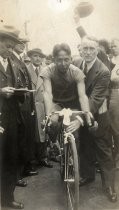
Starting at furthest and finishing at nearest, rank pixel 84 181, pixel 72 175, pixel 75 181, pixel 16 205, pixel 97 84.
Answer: pixel 84 181
pixel 97 84
pixel 16 205
pixel 72 175
pixel 75 181

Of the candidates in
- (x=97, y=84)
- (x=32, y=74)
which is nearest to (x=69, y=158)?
Answer: (x=97, y=84)

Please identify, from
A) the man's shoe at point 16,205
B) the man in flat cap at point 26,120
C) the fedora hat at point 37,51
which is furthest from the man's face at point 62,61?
the man's shoe at point 16,205

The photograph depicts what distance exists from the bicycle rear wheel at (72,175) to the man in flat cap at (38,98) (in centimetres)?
36

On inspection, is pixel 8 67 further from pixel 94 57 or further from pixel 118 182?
pixel 118 182

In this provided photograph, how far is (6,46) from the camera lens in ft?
11.7

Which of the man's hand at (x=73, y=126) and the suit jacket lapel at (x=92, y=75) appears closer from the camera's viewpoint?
the man's hand at (x=73, y=126)

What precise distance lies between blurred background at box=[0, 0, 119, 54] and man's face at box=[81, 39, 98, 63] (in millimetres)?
62

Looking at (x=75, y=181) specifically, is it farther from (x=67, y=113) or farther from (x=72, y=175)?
(x=67, y=113)

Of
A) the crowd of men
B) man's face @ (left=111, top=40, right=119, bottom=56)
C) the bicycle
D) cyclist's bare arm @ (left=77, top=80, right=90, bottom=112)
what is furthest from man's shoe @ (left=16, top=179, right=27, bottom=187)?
man's face @ (left=111, top=40, right=119, bottom=56)

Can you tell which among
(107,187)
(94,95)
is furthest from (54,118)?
(107,187)

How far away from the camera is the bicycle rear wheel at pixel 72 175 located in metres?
3.37

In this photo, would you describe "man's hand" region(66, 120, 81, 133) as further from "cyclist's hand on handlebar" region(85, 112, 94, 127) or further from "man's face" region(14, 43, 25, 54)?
"man's face" region(14, 43, 25, 54)

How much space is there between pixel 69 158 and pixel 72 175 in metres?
0.10

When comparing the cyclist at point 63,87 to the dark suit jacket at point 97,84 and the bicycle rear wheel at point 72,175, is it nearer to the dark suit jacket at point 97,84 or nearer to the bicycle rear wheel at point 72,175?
the dark suit jacket at point 97,84
